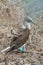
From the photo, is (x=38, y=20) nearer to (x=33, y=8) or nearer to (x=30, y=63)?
(x=33, y=8)

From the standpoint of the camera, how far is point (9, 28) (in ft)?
27.1

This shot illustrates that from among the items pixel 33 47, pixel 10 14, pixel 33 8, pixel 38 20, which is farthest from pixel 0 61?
pixel 33 8

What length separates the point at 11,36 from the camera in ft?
25.8

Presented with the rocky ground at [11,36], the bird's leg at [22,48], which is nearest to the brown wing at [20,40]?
the bird's leg at [22,48]

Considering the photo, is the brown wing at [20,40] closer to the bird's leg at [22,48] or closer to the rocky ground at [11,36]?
the bird's leg at [22,48]

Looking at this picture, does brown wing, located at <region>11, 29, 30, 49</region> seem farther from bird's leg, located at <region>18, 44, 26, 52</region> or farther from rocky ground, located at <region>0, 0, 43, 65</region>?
rocky ground, located at <region>0, 0, 43, 65</region>

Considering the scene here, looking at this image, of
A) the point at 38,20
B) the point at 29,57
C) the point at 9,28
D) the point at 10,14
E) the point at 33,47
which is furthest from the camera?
the point at 38,20

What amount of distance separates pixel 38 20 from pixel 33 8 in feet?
2.90

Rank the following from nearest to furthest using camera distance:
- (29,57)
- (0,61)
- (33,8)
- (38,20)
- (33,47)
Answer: (0,61) → (29,57) → (33,47) → (38,20) → (33,8)

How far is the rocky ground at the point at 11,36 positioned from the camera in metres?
6.72

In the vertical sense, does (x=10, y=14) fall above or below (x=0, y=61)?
above

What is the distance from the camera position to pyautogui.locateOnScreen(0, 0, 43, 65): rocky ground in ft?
22.0

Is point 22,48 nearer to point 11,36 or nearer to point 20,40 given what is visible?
point 20,40

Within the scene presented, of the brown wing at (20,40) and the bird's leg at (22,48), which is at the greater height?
the brown wing at (20,40)
